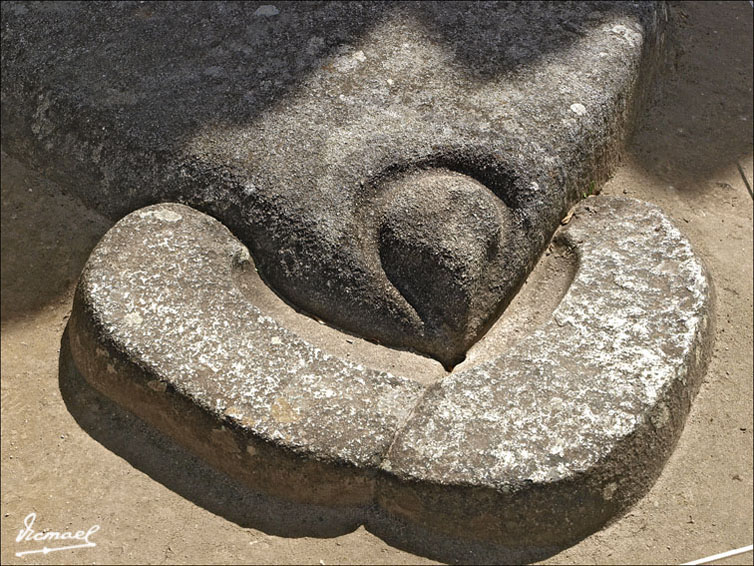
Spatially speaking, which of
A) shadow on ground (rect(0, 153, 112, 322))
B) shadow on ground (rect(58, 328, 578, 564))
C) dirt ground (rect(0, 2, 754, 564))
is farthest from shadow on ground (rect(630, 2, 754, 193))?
shadow on ground (rect(0, 153, 112, 322))

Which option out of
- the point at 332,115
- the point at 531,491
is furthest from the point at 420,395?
the point at 332,115

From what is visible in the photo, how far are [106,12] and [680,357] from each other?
2237 millimetres

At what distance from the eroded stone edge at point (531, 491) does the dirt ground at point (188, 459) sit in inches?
2.6

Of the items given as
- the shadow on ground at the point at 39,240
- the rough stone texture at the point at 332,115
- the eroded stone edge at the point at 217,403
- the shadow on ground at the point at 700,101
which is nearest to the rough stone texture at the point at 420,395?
the eroded stone edge at the point at 217,403

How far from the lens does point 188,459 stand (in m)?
2.38

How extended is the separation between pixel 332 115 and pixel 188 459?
1115 millimetres

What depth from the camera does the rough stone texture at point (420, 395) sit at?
219cm

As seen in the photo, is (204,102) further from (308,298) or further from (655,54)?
(655,54)

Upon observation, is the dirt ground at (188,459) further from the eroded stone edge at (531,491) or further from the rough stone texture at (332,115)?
the rough stone texture at (332,115)

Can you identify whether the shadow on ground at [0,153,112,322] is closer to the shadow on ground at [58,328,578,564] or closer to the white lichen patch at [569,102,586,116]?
the shadow on ground at [58,328,578,564]

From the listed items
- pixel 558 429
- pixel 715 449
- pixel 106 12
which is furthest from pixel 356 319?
pixel 106 12

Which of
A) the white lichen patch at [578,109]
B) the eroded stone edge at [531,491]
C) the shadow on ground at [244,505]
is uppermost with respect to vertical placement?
the white lichen patch at [578,109]

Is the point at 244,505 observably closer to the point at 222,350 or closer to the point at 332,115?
the point at 222,350

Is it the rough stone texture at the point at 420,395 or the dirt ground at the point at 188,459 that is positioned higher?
the rough stone texture at the point at 420,395
